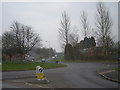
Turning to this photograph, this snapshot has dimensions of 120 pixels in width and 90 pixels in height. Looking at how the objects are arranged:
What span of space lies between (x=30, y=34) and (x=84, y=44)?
68.2 ft

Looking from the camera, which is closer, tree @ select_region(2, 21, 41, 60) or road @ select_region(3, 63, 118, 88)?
road @ select_region(3, 63, 118, 88)

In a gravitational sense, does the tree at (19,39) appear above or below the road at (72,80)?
above

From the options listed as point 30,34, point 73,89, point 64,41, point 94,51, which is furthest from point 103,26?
point 73,89

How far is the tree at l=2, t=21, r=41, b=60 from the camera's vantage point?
64.7 m

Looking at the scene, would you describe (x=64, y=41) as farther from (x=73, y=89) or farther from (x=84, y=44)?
(x=73, y=89)

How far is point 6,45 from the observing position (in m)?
65.0

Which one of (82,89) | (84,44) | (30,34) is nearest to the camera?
(82,89)

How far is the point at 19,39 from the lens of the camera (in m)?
67.8

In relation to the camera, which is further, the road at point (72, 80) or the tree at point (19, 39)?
the tree at point (19, 39)

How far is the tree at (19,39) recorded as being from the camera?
64688 millimetres

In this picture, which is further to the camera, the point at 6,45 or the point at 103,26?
the point at 6,45

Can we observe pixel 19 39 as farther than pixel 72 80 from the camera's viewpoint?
Yes

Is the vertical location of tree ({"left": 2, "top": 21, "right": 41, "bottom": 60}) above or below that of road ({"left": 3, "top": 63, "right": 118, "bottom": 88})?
above

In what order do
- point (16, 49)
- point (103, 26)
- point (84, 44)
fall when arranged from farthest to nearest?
point (84, 44) < point (16, 49) < point (103, 26)
